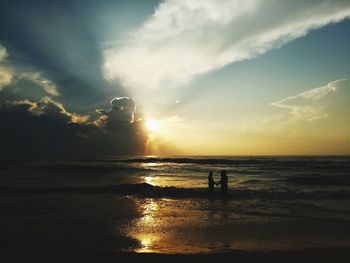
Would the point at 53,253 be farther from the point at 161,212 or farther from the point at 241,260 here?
the point at 161,212

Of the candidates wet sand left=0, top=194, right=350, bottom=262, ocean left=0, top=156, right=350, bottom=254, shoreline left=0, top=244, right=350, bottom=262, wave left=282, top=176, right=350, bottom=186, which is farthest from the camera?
wave left=282, top=176, right=350, bottom=186

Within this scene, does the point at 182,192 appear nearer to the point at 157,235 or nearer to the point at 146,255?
the point at 157,235

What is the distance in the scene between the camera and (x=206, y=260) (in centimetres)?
938

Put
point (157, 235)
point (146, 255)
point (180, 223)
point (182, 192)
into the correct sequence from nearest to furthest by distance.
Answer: point (146, 255)
point (157, 235)
point (180, 223)
point (182, 192)

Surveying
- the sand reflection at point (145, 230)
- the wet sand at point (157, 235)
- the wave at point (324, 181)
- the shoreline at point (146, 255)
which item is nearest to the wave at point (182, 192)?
the wet sand at point (157, 235)

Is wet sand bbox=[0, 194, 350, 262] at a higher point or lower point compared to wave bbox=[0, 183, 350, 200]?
lower

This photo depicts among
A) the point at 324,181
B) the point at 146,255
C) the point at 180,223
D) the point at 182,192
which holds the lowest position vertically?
the point at 146,255

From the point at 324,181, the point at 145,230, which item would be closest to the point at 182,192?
the point at 145,230

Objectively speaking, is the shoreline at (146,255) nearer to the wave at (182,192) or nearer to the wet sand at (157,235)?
the wet sand at (157,235)

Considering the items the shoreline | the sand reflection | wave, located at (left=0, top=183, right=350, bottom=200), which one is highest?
wave, located at (left=0, top=183, right=350, bottom=200)

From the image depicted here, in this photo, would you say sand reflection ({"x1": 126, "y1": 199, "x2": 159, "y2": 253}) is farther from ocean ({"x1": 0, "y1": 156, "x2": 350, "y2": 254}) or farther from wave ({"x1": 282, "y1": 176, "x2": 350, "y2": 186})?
wave ({"x1": 282, "y1": 176, "x2": 350, "y2": 186})

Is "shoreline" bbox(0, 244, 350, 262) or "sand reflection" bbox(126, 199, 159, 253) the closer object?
"shoreline" bbox(0, 244, 350, 262)

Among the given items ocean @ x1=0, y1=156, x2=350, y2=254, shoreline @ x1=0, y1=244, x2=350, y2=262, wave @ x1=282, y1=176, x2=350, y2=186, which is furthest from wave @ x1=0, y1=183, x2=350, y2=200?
shoreline @ x1=0, y1=244, x2=350, y2=262

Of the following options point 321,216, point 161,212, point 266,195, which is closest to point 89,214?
point 161,212
